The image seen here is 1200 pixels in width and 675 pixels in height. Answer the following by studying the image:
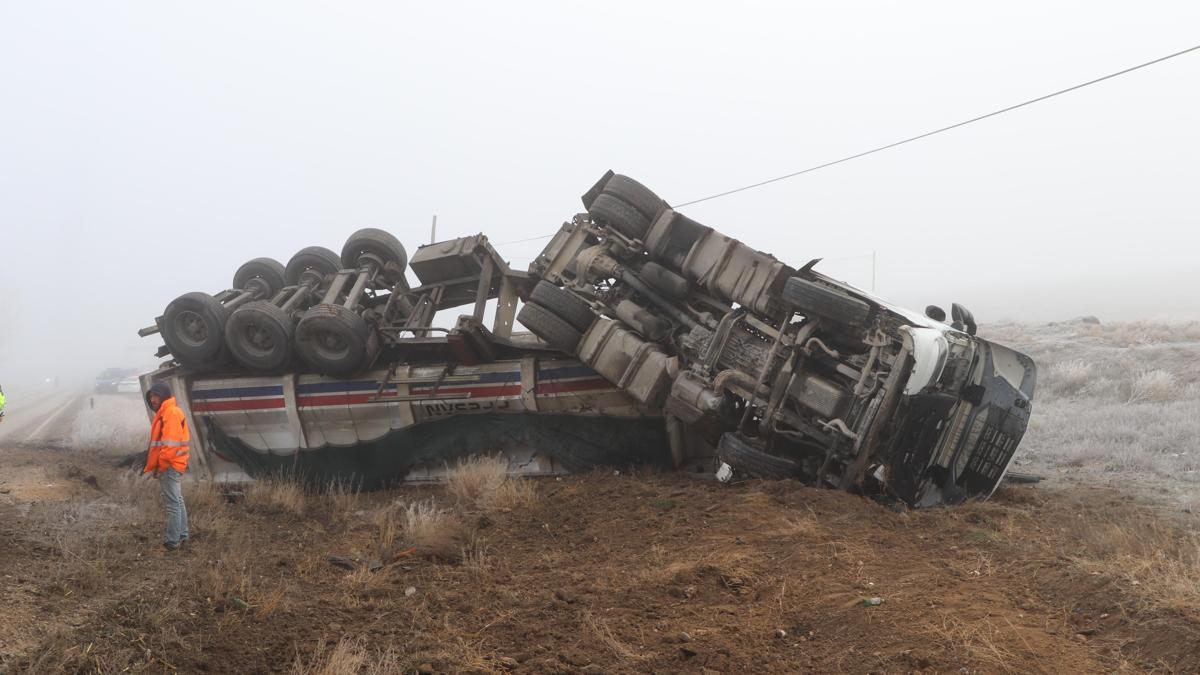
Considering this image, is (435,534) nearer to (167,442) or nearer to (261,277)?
(167,442)

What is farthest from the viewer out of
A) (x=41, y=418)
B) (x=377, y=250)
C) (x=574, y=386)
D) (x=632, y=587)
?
(x=41, y=418)

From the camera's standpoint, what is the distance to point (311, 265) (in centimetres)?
1225

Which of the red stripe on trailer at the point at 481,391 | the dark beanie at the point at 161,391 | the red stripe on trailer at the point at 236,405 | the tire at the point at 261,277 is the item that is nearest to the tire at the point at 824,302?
the red stripe on trailer at the point at 481,391

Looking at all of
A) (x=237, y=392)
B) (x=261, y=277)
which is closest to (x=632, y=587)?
(x=237, y=392)

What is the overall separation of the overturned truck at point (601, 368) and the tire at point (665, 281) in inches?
1.2

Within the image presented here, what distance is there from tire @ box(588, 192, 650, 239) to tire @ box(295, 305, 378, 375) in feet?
9.66

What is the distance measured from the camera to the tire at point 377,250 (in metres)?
11.6

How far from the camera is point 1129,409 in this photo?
460 inches

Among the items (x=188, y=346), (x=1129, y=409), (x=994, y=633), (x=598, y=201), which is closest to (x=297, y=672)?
(x=994, y=633)

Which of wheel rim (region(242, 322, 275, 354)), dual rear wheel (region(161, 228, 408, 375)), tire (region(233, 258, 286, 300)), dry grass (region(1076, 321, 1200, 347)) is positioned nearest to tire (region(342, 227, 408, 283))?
dual rear wheel (region(161, 228, 408, 375))

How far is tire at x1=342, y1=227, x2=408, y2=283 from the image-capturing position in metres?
11.6

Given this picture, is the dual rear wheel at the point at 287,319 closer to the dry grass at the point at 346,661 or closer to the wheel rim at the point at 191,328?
the wheel rim at the point at 191,328

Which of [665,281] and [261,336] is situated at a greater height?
[665,281]

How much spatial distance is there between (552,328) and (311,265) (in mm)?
4666
